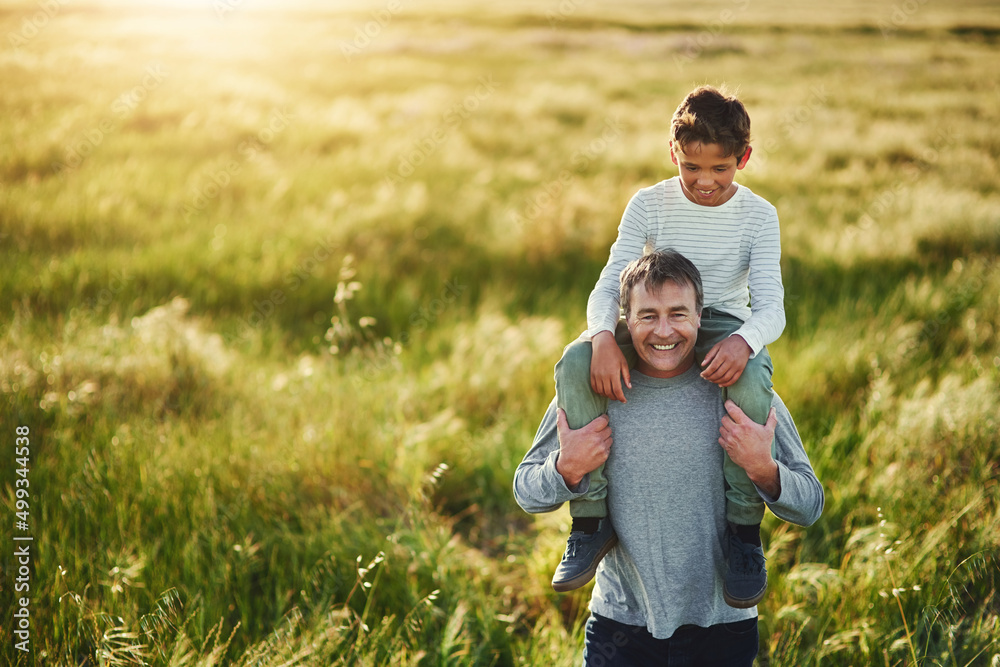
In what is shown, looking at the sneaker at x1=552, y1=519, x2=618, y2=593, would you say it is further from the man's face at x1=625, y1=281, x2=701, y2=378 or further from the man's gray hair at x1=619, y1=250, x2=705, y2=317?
the man's gray hair at x1=619, y1=250, x2=705, y2=317

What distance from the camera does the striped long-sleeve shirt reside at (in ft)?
6.68

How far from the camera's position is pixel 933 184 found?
28.1 feet

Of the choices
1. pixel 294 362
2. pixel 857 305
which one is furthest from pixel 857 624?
pixel 294 362

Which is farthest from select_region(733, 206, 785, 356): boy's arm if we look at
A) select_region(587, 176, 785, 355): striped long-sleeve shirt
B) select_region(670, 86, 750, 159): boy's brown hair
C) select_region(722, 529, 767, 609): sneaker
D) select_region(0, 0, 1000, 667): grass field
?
select_region(0, 0, 1000, 667): grass field

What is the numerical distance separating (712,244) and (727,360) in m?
0.42

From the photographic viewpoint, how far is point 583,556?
204 centimetres

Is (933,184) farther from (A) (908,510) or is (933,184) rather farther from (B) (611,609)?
(B) (611,609)

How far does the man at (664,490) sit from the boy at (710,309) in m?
0.06

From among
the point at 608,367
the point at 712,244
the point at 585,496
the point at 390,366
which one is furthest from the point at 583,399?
the point at 390,366

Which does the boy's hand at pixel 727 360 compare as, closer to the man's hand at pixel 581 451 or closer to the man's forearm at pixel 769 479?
the man's forearm at pixel 769 479

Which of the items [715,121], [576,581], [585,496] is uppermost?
[715,121]

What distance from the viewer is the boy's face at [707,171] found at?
77.4 inches

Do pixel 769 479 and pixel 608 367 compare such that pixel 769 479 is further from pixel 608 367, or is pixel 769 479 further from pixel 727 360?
pixel 608 367

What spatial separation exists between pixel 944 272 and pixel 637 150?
5.70m
